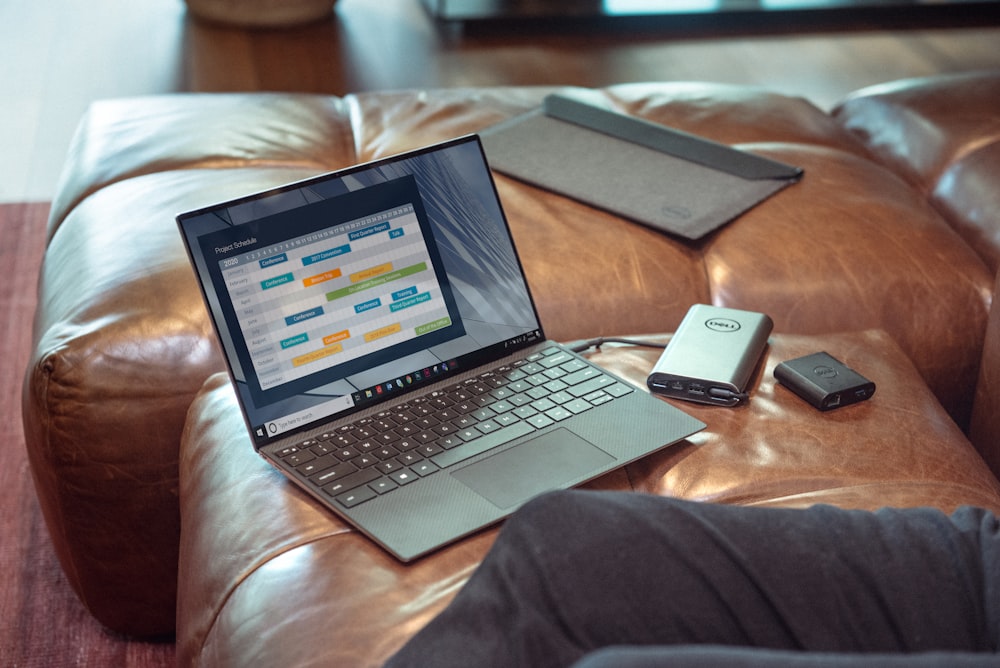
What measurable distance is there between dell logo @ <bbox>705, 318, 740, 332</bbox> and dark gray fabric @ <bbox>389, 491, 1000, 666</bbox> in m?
0.47

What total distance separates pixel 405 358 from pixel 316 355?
101mm

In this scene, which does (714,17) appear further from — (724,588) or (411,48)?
(724,588)

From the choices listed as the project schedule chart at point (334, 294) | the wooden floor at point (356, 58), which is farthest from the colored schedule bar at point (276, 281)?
the wooden floor at point (356, 58)

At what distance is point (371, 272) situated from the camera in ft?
3.72

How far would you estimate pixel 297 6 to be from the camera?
Answer: 3.56m

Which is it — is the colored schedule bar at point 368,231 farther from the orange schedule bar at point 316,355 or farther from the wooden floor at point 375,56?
the wooden floor at point 375,56

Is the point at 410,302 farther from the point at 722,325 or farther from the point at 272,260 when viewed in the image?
the point at 722,325

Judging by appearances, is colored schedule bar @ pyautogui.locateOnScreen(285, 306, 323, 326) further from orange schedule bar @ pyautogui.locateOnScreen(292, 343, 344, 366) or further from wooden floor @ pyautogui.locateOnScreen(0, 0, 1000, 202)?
wooden floor @ pyautogui.locateOnScreen(0, 0, 1000, 202)

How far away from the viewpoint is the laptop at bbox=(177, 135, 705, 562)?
3.34 ft

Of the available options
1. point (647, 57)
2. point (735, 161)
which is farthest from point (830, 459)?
point (647, 57)

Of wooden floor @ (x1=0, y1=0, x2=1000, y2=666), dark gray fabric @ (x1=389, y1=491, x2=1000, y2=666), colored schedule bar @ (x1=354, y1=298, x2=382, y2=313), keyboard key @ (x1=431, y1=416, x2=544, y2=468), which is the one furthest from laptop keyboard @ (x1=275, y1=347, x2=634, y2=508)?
wooden floor @ (x1=0, y1=0, x2=1000, y2=666)

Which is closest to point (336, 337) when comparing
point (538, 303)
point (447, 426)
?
point (447, 426)

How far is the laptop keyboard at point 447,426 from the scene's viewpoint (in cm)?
102

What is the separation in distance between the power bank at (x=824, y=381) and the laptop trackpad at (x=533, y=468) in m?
0.26
